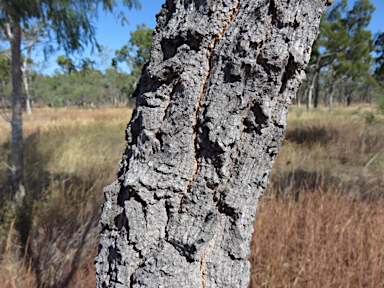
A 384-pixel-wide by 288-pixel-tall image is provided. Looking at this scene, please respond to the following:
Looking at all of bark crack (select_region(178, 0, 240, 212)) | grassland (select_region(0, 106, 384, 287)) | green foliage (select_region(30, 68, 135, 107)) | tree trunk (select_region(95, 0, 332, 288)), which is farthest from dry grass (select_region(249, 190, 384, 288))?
green foliage (select_region(30, 68, 135, 107))

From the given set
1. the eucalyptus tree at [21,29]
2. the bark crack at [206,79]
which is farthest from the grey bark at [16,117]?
the bark crack at [206,79]

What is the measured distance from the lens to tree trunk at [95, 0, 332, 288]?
61cm

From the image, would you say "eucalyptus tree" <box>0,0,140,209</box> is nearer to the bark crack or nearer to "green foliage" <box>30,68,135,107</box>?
the bark crack

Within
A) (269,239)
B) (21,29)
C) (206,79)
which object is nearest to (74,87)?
(21,29)

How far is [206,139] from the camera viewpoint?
2.11 feet

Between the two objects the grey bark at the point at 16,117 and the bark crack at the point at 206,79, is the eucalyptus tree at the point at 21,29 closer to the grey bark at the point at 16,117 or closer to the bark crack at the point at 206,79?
the grey bark at the point at 16,117

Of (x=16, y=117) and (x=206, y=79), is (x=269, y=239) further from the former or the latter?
(x=16, y=117)

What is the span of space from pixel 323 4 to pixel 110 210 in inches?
36.0

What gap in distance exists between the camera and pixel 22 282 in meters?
1.85

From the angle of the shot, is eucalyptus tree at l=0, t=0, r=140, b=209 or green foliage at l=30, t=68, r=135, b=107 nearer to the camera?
eucalyptus tree at l=0, t=0, r=140, b=209

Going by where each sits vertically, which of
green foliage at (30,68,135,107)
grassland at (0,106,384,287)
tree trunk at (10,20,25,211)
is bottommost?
grassland at (0,106,384,287)

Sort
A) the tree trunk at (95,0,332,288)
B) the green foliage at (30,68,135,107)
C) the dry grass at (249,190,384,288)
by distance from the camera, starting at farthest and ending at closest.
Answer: the green foliage at (30,68,135,107) < the dry grass at (249,190,384,288) < the tree trunk at (95,0,332,288)

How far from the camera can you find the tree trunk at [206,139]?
61 centimetres

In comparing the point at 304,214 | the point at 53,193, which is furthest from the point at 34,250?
the point at 304,214
